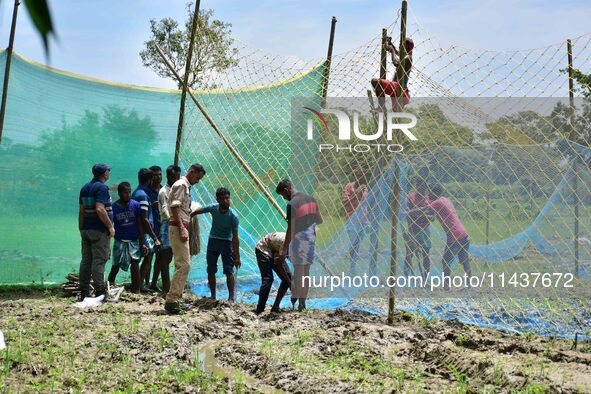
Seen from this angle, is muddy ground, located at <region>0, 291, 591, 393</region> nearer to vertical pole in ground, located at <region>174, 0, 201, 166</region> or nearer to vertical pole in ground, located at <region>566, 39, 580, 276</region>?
vertical pole in ground, located at <region>566, 39, 580, 276</region>

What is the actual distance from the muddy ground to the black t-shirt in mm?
809

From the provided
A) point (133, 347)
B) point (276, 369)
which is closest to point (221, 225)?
point (133, 347)

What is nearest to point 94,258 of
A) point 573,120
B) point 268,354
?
point 268,354

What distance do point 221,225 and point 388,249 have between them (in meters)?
1.66

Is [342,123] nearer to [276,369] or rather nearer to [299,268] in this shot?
[299,268]

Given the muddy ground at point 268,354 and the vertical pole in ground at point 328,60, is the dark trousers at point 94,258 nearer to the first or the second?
the muddy ground at point 268,354

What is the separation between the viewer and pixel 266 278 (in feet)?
20.6

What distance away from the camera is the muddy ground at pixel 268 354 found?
12.9 feet

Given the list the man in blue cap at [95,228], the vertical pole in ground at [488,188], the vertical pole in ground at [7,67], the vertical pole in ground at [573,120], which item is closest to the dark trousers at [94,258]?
the man in blue cap at [95,228]

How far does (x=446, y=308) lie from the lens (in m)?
6.06

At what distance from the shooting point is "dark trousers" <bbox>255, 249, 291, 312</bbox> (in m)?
6.26

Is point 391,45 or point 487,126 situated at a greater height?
point 391,45

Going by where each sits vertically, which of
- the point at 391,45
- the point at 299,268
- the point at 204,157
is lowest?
the point at 299,268

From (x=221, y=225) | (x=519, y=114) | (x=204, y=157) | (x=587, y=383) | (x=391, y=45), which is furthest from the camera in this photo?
(x=204, y=157)
